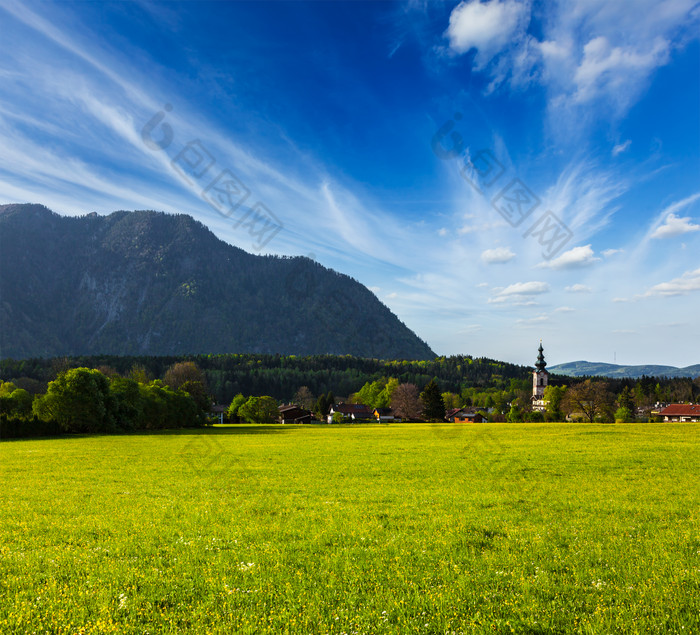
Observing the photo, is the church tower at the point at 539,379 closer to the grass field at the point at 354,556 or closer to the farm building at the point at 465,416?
the farm building at the point at 465,416

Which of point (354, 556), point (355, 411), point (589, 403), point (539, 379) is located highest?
point (539, 379)

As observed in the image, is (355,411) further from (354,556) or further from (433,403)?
(354,556)

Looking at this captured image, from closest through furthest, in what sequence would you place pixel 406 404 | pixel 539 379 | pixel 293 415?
pixel 406 404 < pixel 293 415 < pixel 539 379

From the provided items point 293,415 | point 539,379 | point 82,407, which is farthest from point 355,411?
point 82,407

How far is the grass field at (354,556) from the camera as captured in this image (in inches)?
321

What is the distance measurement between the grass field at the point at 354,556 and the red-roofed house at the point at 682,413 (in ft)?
516

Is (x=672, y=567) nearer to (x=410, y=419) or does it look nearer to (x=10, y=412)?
(x=10, y=412)

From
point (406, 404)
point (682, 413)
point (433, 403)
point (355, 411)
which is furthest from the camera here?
point (355, 411)

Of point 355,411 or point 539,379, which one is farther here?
point 355,411

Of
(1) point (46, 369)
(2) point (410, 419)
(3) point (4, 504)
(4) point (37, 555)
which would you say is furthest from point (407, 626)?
(1) point (46, 369)

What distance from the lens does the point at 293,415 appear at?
558ft

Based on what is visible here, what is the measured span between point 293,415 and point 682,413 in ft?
441

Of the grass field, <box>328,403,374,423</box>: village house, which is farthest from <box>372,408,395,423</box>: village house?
the grass field

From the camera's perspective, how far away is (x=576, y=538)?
42.7 feet
